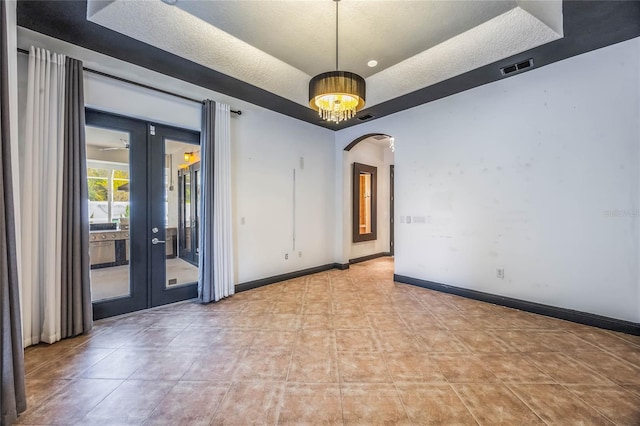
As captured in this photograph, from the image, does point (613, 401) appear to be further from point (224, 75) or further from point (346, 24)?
point (224, 75)

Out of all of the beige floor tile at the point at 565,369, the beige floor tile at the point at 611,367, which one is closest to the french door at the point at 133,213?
the beige floor tile at the point at 565,369

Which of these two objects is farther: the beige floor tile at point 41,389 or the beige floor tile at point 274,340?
the beige floor tile at point 274,340

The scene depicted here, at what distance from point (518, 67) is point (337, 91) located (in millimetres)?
2806

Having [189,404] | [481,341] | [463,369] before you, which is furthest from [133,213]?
[481,341]

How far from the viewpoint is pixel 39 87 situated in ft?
9.49

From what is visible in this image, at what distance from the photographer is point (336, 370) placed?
7.95 feet

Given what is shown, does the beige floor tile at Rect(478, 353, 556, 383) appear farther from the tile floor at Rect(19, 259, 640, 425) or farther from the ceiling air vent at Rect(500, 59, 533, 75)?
the ceiling air vent at Rect(500, 59, 533, 75)

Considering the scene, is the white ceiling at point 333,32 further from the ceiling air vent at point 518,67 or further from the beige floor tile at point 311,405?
the beige floor tile at point 311,405

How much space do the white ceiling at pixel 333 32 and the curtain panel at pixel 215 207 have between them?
2.99 feet

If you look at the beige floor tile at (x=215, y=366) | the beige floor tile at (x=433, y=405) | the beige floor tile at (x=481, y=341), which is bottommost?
the beige floor tile at (x=433, y=405)

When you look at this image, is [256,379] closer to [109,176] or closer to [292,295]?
[292,295]

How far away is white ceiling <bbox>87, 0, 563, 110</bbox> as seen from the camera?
2766 mm

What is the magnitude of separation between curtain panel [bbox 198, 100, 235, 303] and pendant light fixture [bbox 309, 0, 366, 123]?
2.04 meters

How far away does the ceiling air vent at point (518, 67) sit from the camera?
3486mm
